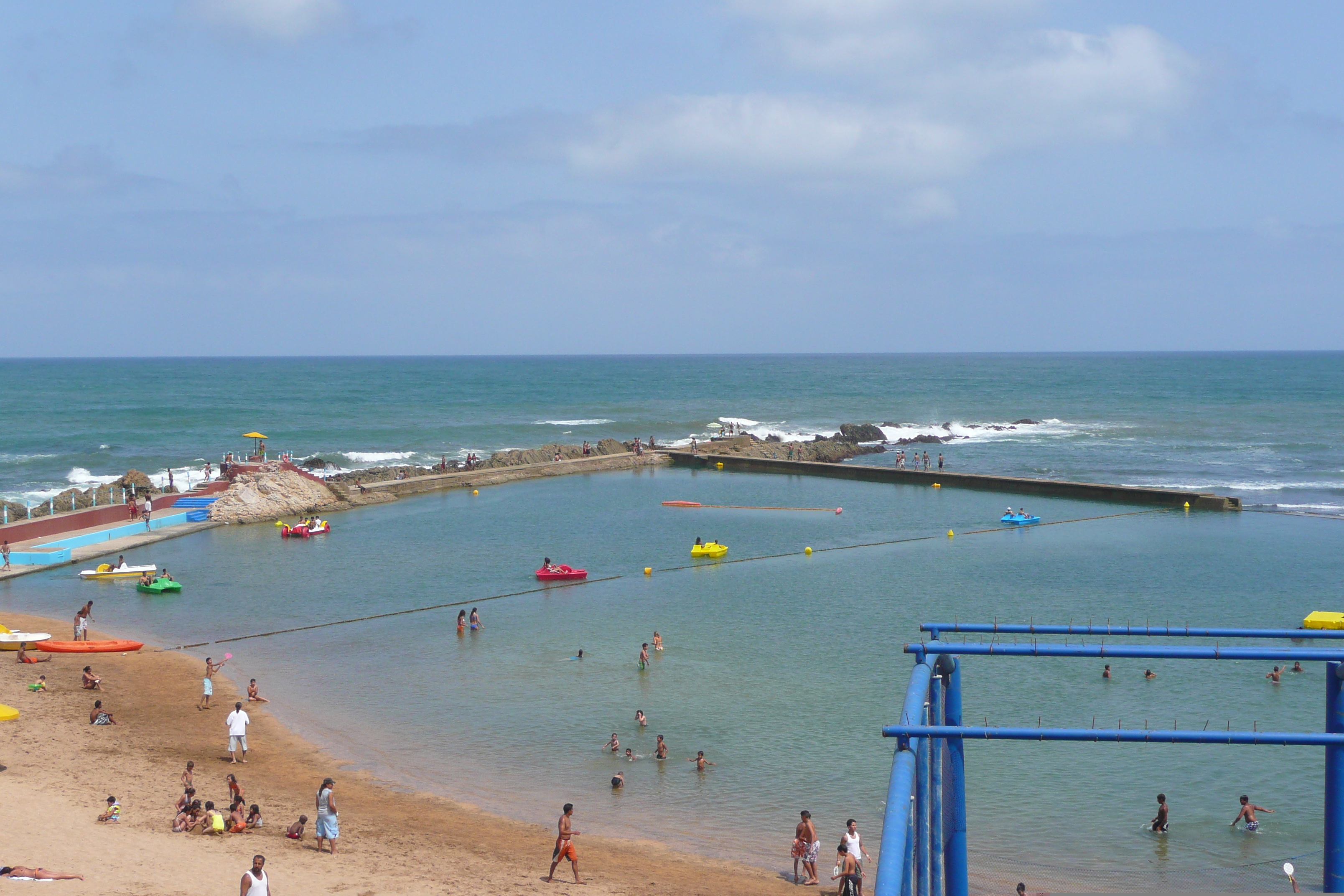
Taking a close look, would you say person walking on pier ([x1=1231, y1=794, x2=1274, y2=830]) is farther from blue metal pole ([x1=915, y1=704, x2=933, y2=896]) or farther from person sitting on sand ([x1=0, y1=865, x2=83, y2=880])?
person sitting on sand ([x1=0, y1=865, x2=83, y2=880])

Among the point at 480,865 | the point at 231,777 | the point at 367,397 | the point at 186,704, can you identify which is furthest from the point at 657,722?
the point at 367,397

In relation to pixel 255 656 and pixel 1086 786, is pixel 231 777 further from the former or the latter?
pixel 1086 786

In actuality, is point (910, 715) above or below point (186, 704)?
above

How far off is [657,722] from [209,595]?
17825mm

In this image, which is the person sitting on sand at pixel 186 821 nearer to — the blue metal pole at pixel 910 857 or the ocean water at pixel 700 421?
the blue metal pole at pixel 910 857

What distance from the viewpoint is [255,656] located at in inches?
1057

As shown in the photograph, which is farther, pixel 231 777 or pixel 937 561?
pixel 937 561

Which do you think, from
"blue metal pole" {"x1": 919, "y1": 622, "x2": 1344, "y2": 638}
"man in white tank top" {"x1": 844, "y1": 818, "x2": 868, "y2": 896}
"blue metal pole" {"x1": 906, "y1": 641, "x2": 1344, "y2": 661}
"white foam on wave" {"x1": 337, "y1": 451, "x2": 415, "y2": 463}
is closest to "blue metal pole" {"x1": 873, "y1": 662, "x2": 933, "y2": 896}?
"blue metal pole" {"x1": 906, "y1": 641, "x2": 1344, "y2": 661}

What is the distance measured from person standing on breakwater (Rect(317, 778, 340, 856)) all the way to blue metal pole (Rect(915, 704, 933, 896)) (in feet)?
39.4

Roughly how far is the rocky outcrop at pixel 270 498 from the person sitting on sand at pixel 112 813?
31430mm

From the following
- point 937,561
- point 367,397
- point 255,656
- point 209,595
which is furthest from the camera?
point 367,397

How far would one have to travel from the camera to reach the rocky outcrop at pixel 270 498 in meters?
46.9

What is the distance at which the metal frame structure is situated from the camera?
5598 mm

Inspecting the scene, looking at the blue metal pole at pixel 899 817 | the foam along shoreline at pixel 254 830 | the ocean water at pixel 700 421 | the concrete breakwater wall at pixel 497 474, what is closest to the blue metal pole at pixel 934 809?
the blue metal pole at pixel 899 817
